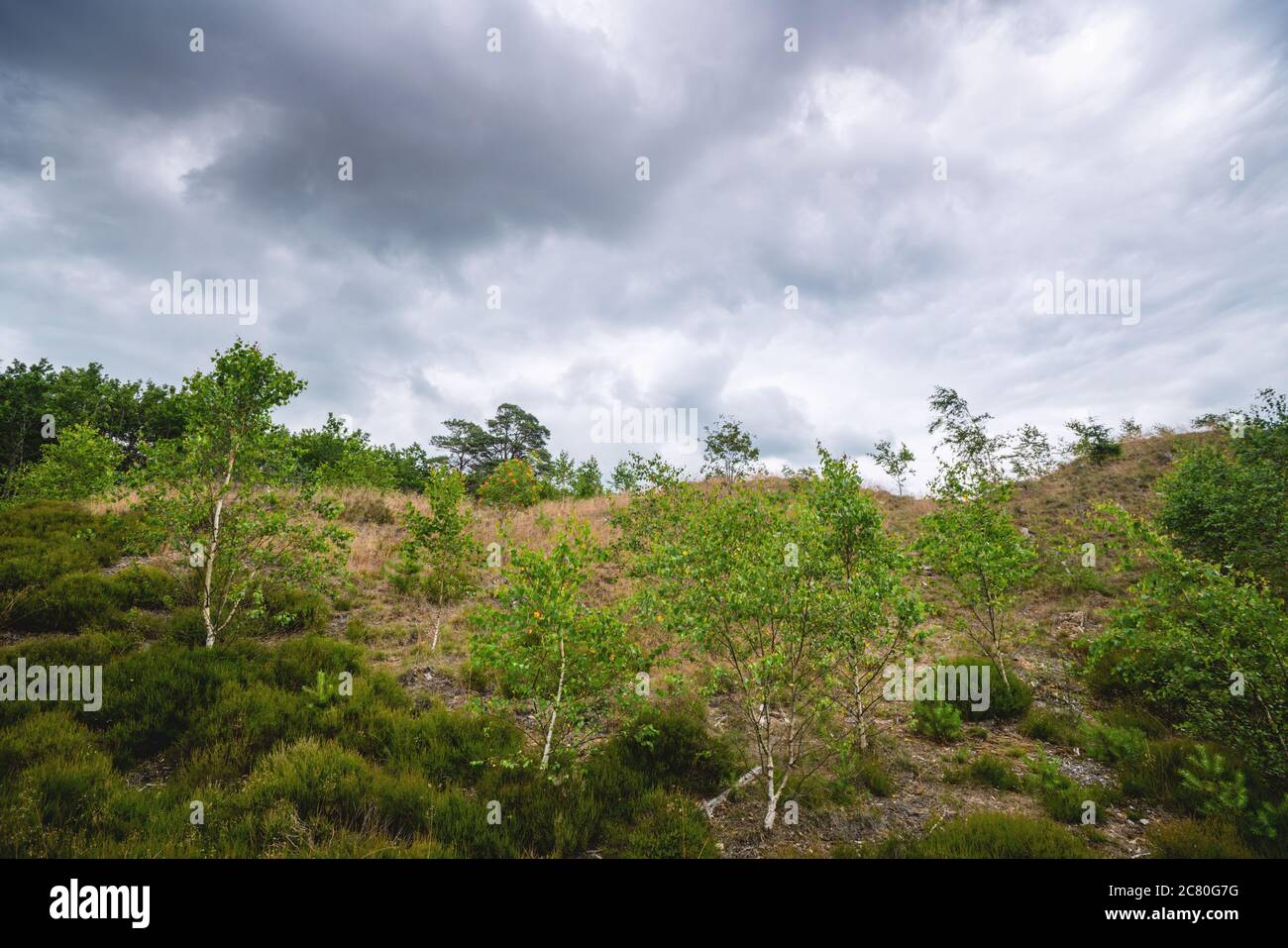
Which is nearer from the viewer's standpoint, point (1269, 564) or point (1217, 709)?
point (1217, 709)

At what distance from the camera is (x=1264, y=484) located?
43.0 feet

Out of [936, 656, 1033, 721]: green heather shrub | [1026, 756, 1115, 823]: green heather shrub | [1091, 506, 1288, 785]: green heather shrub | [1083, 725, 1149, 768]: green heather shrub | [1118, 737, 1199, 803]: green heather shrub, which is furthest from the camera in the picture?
[936, 656, 1033, 721]: green heather shrub

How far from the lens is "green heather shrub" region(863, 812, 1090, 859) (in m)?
6.29

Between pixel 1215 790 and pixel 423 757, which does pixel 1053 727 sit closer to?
pixel 1215 790

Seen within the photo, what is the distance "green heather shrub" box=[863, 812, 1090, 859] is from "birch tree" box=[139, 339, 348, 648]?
1116 cm

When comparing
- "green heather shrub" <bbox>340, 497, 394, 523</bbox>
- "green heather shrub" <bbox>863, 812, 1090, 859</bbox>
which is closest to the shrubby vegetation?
"green heather shrub" <bbox>863, 812, 1090, 859</bbox>

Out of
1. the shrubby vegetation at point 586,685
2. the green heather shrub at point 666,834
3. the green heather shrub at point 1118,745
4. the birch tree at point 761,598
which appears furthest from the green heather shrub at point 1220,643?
the green heather shrub at point 666,834

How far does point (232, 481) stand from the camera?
10.6 meters

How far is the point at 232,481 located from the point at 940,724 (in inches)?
645

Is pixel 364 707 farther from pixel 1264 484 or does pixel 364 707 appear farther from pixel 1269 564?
pixel 1264 484

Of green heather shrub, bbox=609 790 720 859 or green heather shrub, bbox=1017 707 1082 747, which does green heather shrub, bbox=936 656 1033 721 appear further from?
green heather shrub, bbox=609 790 720 859

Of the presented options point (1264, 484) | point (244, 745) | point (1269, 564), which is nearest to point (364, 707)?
point (244, 745)

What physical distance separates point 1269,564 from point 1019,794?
1093 centimetres

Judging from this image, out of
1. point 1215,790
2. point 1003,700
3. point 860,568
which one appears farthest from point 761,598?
point 1003,700
